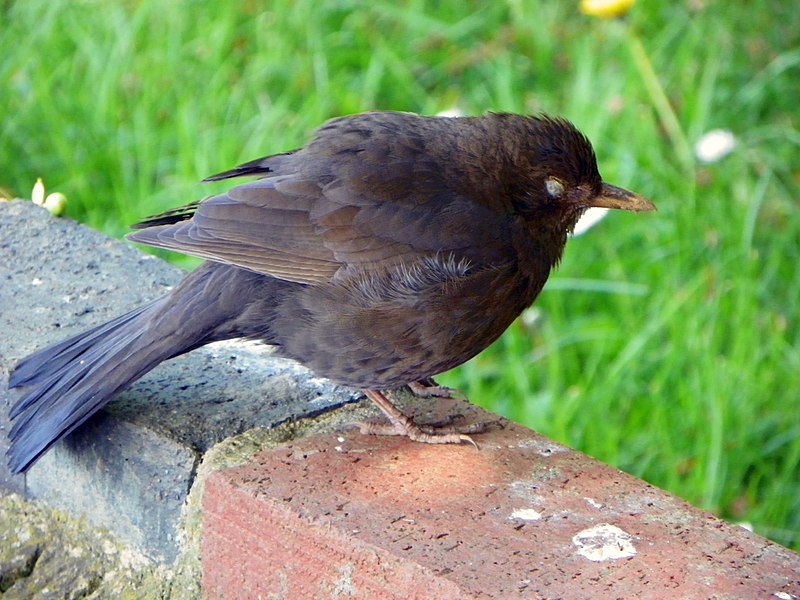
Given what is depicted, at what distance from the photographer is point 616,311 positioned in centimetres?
470

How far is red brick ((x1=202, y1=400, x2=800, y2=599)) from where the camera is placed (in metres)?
2.16

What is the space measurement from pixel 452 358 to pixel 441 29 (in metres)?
3.57

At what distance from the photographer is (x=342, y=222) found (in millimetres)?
2805

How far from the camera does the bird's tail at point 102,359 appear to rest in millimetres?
2596

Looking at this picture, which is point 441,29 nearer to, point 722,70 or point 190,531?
point 722,70

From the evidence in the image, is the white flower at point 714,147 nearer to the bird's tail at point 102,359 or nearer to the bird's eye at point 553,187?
the bird's eye at point 553,187

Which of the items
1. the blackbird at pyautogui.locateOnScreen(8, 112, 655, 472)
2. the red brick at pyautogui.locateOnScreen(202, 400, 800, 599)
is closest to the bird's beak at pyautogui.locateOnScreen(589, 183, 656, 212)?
the blackbird at pyautogui.locateOnScreen(8, 112, 655, 472)

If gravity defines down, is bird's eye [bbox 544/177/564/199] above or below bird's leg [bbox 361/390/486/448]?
above

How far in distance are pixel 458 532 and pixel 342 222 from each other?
2.72 ft

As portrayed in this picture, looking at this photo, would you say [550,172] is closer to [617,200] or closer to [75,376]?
[617,200]

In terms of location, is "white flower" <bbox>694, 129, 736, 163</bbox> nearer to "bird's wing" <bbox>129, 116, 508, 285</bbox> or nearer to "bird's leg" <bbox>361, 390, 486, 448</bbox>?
"bird's wing" <bbox>129, 116, 508, 285</bbox>

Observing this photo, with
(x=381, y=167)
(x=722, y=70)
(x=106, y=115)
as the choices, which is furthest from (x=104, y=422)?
(x=722, y=70)

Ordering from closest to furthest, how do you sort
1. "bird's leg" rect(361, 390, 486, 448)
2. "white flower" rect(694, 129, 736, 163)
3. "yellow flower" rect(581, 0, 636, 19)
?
"bird's leg" rect(361, 390, 486, 448) → "white flower" rect(694, 129, 736, 163) → "yellow flower" rect(581, 0, 636, 19)

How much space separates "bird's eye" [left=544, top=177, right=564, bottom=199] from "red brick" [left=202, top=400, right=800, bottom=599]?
25.7 inches
